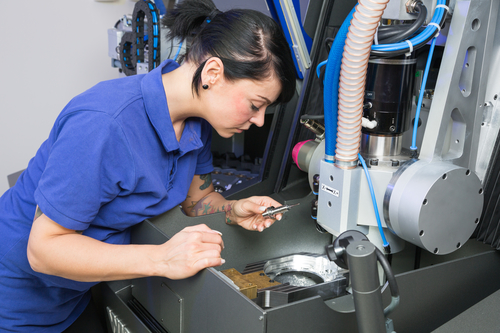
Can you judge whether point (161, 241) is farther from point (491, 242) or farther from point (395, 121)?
point (491, 242)

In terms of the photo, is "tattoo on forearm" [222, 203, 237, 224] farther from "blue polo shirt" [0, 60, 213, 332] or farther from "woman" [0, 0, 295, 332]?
"blue polo shirt" [0, 60, 213, 332]

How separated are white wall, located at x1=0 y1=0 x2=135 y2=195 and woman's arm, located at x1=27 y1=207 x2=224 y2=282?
1.88 m

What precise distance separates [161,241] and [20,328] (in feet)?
1.52

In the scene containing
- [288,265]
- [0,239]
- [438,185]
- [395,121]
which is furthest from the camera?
[288,265]

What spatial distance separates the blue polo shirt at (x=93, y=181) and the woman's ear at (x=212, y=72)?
0.11m

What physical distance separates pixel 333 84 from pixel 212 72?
0.90ft

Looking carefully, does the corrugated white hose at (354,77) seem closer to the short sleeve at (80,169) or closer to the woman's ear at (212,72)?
the woman's ear at (212,72)

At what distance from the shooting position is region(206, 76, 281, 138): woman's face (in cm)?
99

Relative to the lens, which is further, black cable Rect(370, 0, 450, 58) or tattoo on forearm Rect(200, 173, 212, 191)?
tattoo on forearm Rect(200, 173, 212, 191)

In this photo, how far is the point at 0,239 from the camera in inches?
41.2

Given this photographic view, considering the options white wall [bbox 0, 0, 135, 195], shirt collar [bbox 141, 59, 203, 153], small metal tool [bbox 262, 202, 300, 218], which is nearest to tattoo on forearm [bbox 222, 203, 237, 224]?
small metal tool [bbox 262, 202, 300, 218]

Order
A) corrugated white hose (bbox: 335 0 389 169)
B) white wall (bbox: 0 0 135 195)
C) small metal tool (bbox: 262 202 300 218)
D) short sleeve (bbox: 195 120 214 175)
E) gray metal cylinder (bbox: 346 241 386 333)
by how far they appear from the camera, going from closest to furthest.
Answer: gray metal cylinder (bbox: 346 241 386 333)
corrugated white hose (bbox: 335 0 389 169)
small metal tool (bbox: 262 202 300 218)
short sleeve (bbox: 195 120 214 175)
white wall (bbox: 0 0 135 195)

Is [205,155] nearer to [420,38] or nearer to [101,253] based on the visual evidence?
[101,253]

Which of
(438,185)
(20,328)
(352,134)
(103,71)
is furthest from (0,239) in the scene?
(103,71)
